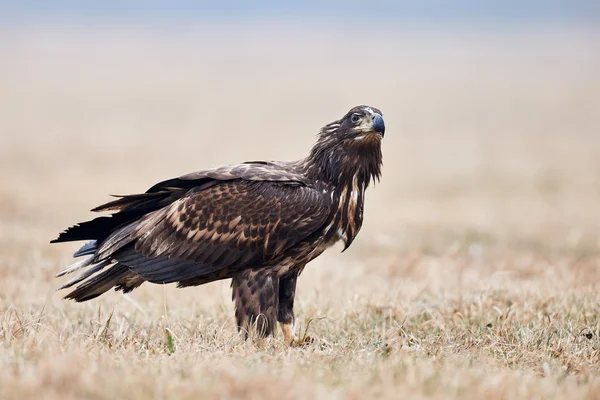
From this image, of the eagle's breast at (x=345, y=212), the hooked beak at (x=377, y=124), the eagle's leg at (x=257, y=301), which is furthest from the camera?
the hooked beak at (x=377, y=124)

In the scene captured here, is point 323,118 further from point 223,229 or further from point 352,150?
point 223,229

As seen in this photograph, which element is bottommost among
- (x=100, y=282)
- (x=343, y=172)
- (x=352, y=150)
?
(x=100, y=282)

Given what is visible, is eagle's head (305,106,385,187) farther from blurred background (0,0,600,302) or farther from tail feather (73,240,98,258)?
blurred background (0,0,600,302)

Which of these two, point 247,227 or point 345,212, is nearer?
point 247,227

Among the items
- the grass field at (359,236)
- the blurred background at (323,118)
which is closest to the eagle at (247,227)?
the grass field at (359,236)

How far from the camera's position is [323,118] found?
1451 inches

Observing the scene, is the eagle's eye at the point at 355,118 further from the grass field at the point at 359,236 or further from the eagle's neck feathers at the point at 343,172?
the grass field at the point at 359,236

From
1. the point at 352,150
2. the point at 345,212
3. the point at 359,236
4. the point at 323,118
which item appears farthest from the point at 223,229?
the point at 323,118

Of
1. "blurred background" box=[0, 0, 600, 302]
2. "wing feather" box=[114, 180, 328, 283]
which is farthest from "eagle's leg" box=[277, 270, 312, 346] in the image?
"blurred background" box=[0, 0, 600, 302]

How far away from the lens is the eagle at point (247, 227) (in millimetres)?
6750

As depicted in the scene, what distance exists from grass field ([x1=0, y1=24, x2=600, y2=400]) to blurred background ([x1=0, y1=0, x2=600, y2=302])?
0.38ft

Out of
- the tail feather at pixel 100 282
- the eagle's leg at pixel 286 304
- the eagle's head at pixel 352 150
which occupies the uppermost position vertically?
the eagle's head at pixel 352 150

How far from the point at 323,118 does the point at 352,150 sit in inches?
1176

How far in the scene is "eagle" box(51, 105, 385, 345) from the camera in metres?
6.75
